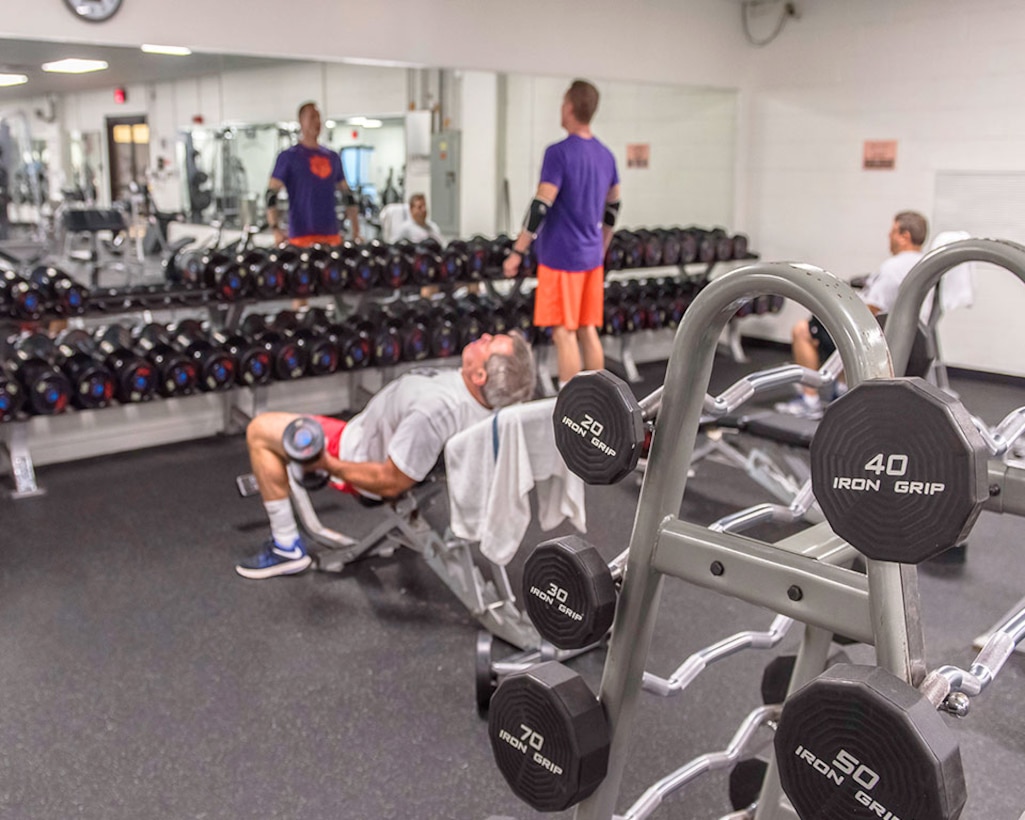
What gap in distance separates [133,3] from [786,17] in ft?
13.1

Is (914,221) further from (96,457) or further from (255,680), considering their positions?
(96,457)

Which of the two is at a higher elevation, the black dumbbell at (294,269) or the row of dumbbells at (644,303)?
the black dumbbell at (294,269)

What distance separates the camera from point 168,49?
3975 mm

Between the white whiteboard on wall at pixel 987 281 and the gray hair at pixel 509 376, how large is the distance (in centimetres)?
390

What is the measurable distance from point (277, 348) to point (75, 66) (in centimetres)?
134

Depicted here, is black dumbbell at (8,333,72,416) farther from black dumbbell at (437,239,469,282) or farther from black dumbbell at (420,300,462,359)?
black dumbbell at (437,239,469,282)

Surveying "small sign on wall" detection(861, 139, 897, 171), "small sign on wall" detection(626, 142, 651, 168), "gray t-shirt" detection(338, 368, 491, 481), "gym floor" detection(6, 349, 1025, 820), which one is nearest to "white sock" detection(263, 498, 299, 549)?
"gym floor" detection(6, 349, 1025, 820)

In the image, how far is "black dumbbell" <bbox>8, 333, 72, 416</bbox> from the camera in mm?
3445

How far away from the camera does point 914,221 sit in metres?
4.04

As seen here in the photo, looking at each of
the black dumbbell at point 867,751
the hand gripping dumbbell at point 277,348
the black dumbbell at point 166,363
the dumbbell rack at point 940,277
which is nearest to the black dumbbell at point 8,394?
the black dumbbell at point 166,363

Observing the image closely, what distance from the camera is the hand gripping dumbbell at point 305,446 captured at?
2.63m

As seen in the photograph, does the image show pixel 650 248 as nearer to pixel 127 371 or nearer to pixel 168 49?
pixel 168 49

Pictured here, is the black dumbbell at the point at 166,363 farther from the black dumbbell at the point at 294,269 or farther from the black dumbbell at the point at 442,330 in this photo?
the black dumbbell at the point at 442,330

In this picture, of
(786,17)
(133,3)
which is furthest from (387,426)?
(786,17)
